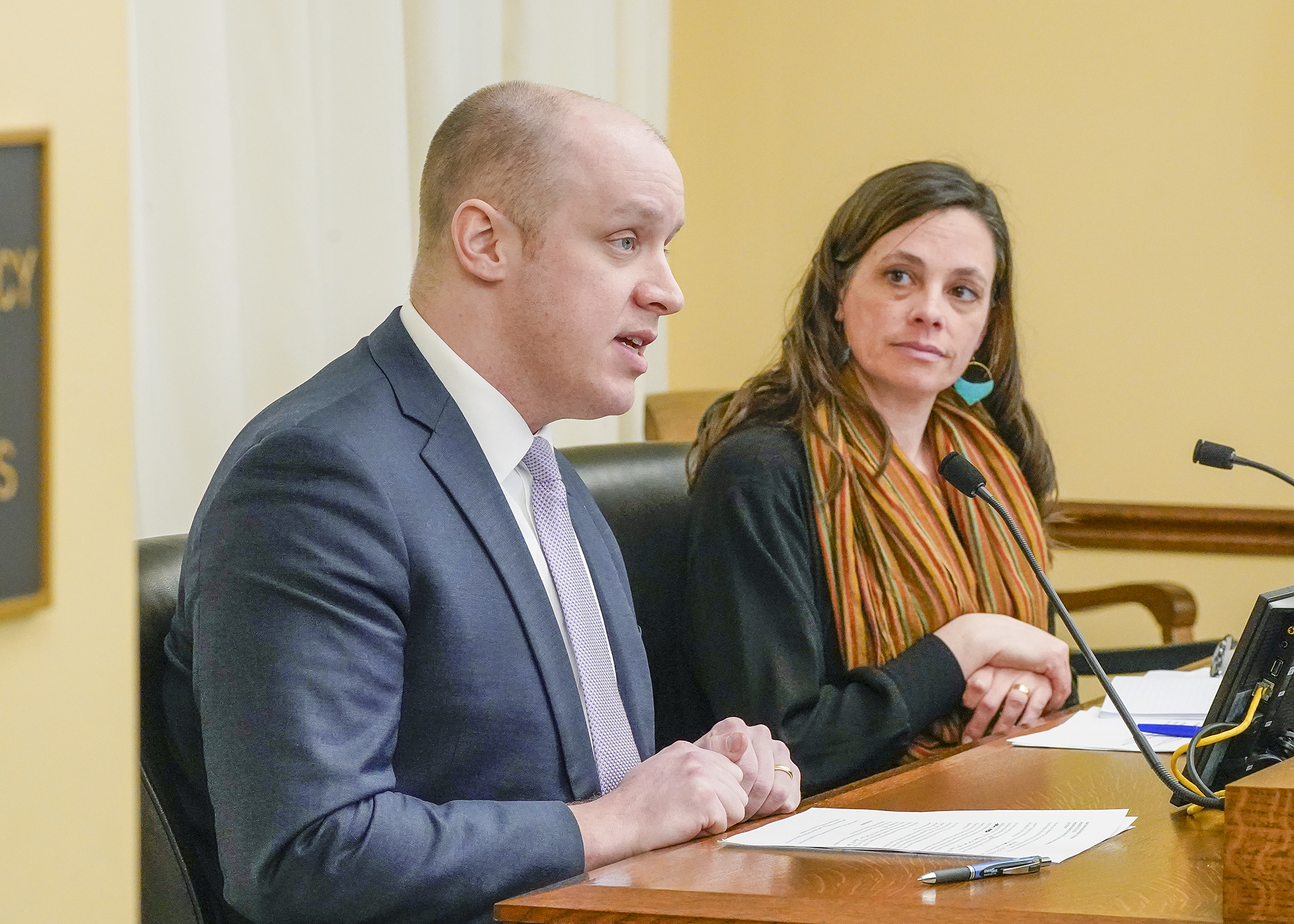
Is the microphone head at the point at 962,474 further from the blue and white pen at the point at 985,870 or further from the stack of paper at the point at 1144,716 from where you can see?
the blue and white pen at the point at 985,870

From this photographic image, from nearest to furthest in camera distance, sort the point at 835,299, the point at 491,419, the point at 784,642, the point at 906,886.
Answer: the point at 906,886
the point at 491,419
the point at 784,642
the point at 835,299

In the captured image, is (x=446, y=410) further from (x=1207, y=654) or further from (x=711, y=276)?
(x=711, y=276)

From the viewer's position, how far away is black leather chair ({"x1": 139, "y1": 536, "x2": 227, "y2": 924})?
125cm

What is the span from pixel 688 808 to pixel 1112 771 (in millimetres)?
501

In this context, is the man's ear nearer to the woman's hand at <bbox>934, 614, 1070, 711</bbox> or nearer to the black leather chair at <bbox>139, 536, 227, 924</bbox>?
the black leather chair at <bbox>139, 536, 227, 924</bbox>

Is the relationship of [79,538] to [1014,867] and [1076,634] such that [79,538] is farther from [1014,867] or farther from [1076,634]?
[1076,634]

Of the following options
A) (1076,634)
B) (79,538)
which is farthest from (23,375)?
(1076,634)

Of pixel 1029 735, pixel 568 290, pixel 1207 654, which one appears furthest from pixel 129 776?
pixel 1207 654

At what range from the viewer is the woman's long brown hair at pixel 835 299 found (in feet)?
6.77

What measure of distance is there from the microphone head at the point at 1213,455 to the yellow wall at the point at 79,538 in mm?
1288

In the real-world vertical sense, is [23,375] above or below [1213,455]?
above

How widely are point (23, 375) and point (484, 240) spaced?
2.59 ft

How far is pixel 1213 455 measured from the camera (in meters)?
1.68

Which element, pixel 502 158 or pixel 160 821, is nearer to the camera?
pixel 160 821
